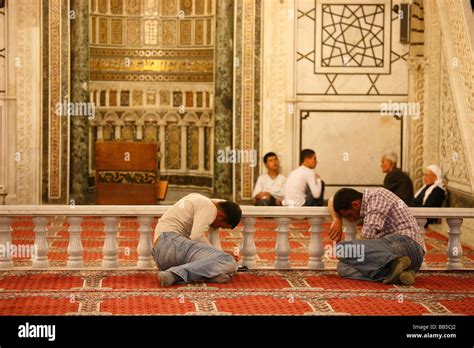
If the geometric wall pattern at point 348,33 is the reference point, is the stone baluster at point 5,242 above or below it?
below

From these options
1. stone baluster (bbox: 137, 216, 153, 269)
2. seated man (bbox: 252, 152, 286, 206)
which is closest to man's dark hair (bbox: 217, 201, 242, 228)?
stone baluster (bbox: 137, 216, 153, 269)

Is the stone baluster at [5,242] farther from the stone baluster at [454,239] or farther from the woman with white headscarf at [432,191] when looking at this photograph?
the woman with white headscarf at [432,191]

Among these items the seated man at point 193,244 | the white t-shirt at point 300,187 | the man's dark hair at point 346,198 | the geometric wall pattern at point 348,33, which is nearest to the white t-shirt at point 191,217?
the seated man at point 193,244

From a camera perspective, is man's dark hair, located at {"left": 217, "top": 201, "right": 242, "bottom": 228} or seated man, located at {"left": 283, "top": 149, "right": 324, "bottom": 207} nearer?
man's dark hair, located at {"left": 217, "top": 201, "right": 242, "bottom": 228}

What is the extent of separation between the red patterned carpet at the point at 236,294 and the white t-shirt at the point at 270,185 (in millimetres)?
3031

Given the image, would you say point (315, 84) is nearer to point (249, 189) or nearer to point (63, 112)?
point (249, 189)

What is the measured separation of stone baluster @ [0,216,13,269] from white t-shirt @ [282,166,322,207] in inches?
141

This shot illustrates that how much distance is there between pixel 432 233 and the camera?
9555mm

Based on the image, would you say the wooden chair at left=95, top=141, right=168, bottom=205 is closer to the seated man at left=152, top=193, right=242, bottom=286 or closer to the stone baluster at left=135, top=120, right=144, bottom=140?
the stone baluster at left=135, top=120, right=144, bottom=140

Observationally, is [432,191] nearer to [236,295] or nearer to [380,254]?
[380,254]

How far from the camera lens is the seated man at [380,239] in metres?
6.34

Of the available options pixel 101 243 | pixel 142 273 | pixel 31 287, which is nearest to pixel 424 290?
pixel 142 273

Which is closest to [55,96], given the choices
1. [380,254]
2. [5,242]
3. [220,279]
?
[5,242]

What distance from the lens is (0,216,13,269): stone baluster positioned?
6.79 meters
